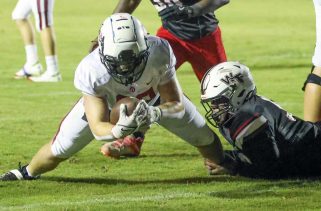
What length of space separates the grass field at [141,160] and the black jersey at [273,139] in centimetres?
11

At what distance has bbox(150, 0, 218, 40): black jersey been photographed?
830cm

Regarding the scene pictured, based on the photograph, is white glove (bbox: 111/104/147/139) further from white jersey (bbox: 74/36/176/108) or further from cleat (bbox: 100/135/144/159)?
cleat (bbox: 100/135/144/159)

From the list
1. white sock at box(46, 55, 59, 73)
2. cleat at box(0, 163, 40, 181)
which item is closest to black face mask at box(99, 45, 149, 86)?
cleat at box(0, 163, 40, 181)

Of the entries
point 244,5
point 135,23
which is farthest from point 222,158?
point 244,5

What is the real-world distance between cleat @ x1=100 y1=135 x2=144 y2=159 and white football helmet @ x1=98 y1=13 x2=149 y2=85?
1.36 metres

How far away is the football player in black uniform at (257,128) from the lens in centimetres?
651

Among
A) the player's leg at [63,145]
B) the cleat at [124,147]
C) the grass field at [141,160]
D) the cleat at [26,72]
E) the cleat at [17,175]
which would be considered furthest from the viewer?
the cleat at [26,72]

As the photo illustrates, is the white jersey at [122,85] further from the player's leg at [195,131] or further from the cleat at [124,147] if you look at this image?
the cleat at [124,147]

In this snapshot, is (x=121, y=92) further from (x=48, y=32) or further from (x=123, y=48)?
(x=48, y=32)

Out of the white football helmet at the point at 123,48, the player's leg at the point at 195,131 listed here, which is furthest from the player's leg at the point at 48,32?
the white football helmet at the point at 123,48

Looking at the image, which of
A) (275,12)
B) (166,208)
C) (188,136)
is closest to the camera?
(166,208)

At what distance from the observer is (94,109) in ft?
20.6

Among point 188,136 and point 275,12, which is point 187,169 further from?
point 275,12

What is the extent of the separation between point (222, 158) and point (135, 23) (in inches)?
50.3
